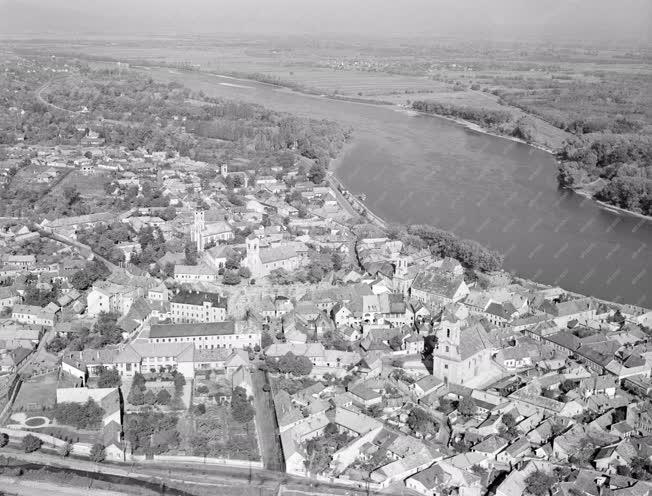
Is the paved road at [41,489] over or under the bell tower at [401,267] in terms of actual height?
under

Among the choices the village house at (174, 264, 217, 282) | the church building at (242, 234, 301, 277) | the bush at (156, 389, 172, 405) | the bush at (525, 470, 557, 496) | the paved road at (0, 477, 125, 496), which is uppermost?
the church building at (242, 234, 301, 277)

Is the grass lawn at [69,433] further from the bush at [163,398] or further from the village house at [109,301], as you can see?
the village house at [109,301]

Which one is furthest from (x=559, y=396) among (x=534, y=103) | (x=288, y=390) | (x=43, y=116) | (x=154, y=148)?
(x=534, y=103)


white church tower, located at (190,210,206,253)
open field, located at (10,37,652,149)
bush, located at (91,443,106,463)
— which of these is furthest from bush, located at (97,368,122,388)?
open field, located at (10,37,652,149)

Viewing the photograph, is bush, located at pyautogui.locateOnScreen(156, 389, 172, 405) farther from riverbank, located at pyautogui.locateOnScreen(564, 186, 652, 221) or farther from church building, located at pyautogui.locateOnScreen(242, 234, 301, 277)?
riverbank, located at pyautogui.locateOnScreen(564, 186, 652, 221)

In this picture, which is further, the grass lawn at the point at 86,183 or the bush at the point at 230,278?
the grass lawn at the point at 86,183

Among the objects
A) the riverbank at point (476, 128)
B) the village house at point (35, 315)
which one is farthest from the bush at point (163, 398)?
the riverbank at point (476, 128)
